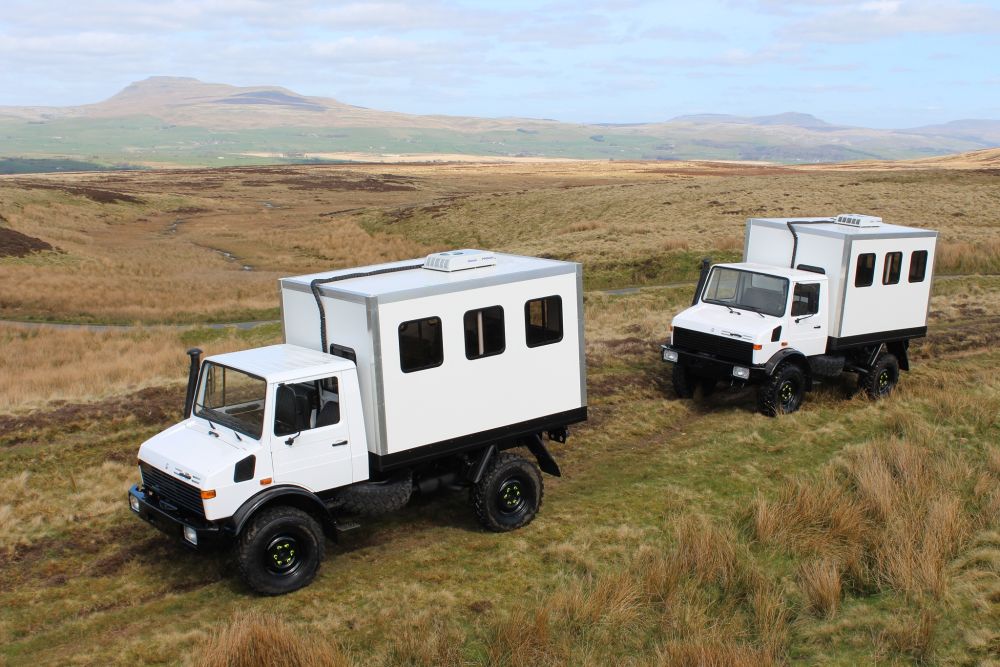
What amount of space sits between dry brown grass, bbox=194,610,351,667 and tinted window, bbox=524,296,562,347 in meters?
4.72

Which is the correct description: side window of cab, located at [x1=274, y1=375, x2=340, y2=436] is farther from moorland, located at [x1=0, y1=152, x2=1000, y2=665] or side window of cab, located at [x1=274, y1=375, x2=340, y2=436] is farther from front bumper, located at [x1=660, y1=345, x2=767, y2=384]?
front bumper, located at [x1=660, y1=345, x2=767, y2=384]

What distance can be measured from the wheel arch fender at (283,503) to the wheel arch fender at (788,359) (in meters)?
9.10

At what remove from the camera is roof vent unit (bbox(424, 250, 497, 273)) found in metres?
10.7

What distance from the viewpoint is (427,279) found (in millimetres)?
10523

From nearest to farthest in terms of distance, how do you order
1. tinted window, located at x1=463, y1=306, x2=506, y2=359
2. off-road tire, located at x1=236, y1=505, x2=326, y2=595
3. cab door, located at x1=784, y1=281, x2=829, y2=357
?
off-road tire, located at x1=236, y1=505, x2=326, y2=595
tinted window, located at x1=463, y1=306, x2=506, y2=359
cab door, located at x1=784, y1=281, x2=829, y2=357

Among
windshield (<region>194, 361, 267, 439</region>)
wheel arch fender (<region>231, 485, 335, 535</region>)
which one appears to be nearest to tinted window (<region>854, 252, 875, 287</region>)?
wheel arch fender (<region>231, 485, 335, 535</region>)

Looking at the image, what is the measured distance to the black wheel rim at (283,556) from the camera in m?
9.32

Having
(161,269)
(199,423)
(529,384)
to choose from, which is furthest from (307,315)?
(161,269)

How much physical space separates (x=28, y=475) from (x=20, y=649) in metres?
5.08

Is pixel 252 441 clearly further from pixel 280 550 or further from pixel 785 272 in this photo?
pixel 785 272

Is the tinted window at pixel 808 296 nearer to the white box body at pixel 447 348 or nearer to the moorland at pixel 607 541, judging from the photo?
the moorland at pixel 607 541

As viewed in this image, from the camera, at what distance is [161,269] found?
43906mm

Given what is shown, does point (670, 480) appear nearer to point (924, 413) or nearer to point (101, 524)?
point (924, 413)

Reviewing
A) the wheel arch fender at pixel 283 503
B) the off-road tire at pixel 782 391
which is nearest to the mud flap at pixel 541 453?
the wheel arch fender at pixel 283 503
